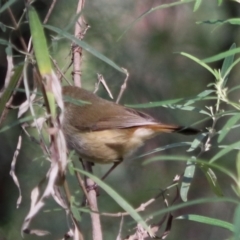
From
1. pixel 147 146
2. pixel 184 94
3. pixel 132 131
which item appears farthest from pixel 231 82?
pixel 132 131

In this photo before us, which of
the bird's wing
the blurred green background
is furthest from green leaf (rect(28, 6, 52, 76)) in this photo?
the blurred green background

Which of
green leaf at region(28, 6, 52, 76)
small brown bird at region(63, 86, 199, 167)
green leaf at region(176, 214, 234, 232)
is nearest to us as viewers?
green leaf at region(28, 6, 52, 76)

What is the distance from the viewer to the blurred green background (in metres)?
3.89

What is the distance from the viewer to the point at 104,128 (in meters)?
3.24

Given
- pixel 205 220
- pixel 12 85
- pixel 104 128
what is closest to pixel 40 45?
pixel 12 85

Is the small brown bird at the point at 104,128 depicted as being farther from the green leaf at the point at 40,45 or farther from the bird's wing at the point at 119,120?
the green leaf at the point at 40,45

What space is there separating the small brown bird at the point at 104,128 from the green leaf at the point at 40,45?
178 centimetres

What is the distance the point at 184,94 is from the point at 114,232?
1.10 meters

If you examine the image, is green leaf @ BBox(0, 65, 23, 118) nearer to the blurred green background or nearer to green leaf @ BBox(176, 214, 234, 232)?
green leaf @ BBox(176, 214, 234, 232)

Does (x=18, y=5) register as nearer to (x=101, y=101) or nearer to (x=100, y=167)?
(x=101, y=101)

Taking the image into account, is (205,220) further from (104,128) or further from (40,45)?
(104,128)

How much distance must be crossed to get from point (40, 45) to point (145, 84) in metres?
3.20

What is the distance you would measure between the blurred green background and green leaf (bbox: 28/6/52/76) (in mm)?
2468

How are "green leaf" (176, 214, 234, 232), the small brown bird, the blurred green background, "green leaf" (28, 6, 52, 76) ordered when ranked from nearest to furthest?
"green leaf" (28, 6, 52, 76) < "green leaf" (176, 214, 234, 232) < the small brown bird < the blurred green background
